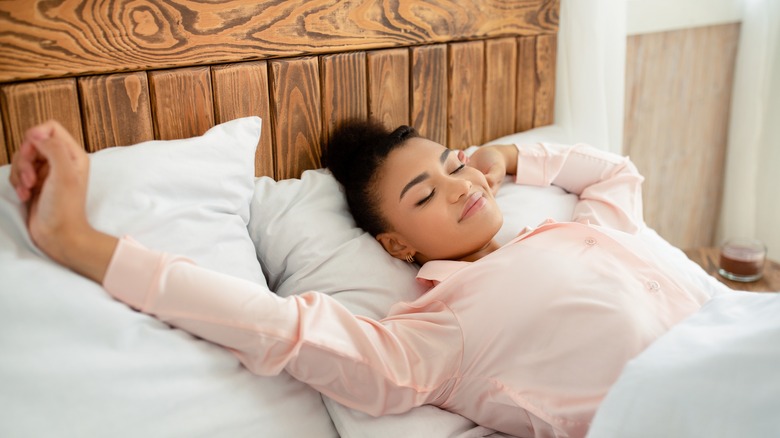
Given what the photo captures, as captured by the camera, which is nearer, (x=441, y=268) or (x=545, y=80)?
(x=441, y=268)

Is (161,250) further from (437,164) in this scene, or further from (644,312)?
(644,312)

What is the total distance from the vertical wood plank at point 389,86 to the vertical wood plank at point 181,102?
366mm

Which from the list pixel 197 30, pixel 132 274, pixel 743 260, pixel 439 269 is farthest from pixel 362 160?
pixel 743 260

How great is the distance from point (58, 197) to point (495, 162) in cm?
88

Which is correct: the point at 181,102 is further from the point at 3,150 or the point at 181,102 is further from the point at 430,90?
the point at 430,90

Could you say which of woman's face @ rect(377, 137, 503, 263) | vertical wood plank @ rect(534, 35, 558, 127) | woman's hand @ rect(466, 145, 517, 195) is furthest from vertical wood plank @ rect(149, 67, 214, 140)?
vertical wood plank @ rect(534, 35, 558, 127)

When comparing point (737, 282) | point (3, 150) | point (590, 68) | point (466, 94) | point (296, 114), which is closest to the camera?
point (3, 150)

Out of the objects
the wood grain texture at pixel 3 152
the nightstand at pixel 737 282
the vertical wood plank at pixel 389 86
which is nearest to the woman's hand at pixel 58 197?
the wood grain texture at pixel 3 152

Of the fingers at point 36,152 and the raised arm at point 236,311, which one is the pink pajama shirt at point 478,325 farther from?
the fingers at point 36,152

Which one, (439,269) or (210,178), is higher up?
(210,178)

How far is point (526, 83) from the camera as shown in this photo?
1.78m

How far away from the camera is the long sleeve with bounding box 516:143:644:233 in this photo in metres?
1.49

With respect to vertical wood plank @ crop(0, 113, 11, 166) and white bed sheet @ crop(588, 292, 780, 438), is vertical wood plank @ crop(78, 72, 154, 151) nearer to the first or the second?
vertical wood plank @ crop(0, 113, 11, 166)

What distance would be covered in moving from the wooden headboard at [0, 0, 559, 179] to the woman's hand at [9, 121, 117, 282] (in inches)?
6.2
